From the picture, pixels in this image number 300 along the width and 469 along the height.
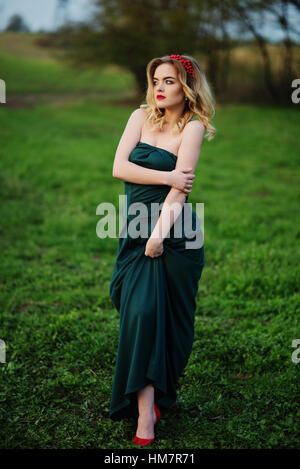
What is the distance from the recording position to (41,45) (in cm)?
4503

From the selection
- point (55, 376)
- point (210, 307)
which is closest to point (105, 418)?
point (55, 376)

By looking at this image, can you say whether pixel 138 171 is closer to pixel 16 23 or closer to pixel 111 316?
pixel 111 316

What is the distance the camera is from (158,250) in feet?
9.28

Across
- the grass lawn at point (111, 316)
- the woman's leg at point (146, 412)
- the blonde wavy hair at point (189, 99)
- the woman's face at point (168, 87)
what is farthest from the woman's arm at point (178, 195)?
the grass lawn at point (111, 316)

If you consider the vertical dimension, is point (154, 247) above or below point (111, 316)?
above

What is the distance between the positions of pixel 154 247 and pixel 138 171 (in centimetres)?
51

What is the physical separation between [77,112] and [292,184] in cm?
1301

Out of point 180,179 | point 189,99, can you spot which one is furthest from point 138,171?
point 189,99

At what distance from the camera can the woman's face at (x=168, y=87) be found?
2.90m

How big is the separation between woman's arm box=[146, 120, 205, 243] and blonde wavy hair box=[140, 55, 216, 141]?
12 centimetres

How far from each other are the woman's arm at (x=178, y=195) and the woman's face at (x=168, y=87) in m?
0.23

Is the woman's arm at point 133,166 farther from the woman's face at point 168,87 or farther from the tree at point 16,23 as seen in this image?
the tree at point 16,23

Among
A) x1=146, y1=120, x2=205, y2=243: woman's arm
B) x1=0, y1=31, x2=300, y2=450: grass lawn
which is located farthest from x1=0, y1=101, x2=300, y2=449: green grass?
x1=146, y1=120, x2=205, y2=243: woman's arm
